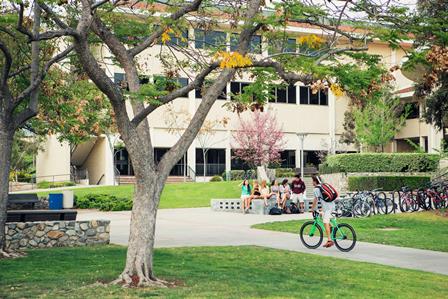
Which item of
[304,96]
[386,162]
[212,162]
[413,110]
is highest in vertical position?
[304,96]

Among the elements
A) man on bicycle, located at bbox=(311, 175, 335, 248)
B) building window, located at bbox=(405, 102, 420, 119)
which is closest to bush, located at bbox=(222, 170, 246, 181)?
building window, located at bbox=(405, 102, 420, 119)

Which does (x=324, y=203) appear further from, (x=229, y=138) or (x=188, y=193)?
(x=229, y=138)

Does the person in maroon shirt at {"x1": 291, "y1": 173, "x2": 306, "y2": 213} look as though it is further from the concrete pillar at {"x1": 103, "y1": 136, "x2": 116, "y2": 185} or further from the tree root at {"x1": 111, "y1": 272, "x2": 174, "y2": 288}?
the concrete pillar at {"x1": 103, "y1": 136, "x2": 116, "y2": 185}

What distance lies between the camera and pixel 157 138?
51.6 meters

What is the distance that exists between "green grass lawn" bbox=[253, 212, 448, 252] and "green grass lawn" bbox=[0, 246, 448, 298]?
3954 mm

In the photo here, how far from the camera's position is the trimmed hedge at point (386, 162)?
136ft

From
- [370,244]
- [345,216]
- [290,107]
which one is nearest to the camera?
[370,244]

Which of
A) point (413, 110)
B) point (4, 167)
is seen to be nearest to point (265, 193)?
point (4, 167)

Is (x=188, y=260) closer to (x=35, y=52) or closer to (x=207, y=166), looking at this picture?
(x=35, y=52)

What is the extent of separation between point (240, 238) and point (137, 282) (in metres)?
8.36

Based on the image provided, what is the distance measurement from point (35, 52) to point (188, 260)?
495 centimetres

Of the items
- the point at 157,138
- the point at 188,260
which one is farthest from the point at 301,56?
the point at 157,138

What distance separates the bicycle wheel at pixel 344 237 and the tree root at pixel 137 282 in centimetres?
589

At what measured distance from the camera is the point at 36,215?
16.8 meters
